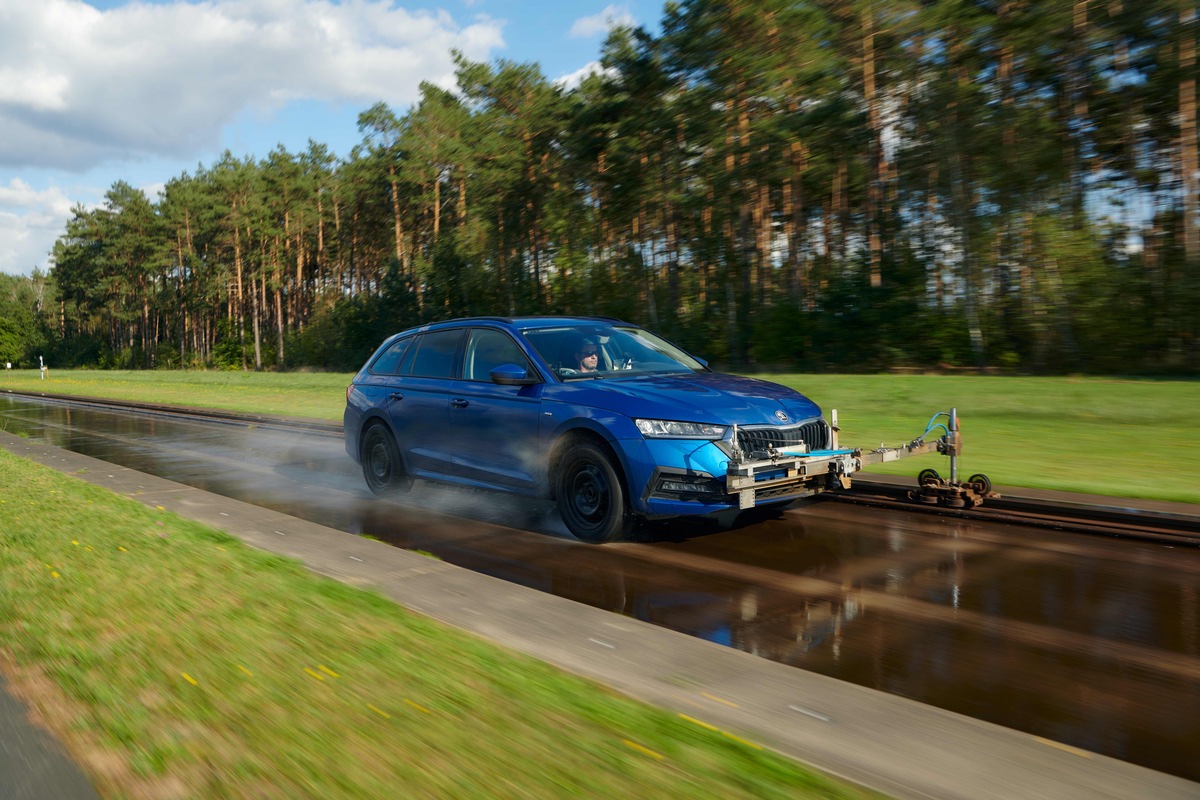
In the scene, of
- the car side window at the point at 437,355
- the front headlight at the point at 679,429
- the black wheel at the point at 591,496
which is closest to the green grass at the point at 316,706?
the black wheel at the point at 591,496

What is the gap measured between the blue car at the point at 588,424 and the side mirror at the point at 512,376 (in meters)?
0.01

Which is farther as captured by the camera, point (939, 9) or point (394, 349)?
point (939, 9)

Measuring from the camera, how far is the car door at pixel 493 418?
8.07 metres

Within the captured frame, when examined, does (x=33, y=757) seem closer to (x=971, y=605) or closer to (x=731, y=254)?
(x=971, y=605)

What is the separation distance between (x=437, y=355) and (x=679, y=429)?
341 cm

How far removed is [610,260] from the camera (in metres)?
48.7

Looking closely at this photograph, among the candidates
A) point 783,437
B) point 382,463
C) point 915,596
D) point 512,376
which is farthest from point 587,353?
point 915,596

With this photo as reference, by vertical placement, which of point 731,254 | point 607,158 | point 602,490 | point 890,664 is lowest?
point 890,664

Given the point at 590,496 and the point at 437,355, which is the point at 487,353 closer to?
the point at 437,355

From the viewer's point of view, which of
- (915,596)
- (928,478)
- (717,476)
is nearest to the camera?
(915,596)

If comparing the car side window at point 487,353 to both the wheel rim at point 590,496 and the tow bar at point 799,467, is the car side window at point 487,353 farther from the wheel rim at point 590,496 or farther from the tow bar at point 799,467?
the tow bar at point 799,467

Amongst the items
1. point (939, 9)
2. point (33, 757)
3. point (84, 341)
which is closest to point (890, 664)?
point (33, 757)

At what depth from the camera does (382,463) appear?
33.3 ft

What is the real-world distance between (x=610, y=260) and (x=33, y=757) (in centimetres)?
4621
